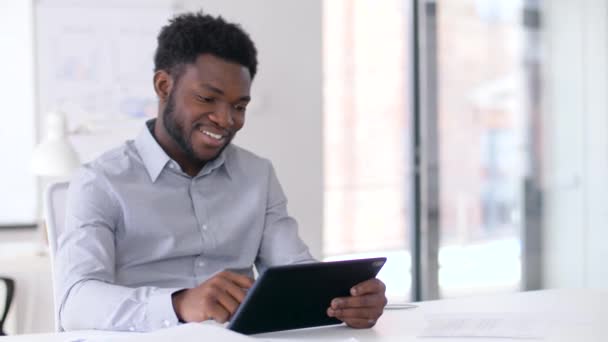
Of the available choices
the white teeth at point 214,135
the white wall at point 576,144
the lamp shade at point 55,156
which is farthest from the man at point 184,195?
the white wall at point 576,144

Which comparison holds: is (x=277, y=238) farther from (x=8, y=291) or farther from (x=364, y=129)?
(x=364, y=129)

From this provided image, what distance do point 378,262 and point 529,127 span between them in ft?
11.3

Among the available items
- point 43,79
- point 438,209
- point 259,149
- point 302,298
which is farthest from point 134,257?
point 438,209

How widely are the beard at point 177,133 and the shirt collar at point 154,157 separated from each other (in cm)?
2

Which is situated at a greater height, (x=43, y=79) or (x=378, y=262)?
(x=43, y=79)

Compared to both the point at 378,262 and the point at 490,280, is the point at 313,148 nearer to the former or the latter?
the point at 490,280

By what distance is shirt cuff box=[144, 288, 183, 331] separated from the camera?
153 centimetres

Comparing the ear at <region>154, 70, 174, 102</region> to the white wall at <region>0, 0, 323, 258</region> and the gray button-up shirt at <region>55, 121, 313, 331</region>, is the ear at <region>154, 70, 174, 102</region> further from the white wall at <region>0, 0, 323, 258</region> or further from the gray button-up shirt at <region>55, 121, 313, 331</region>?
the white wall at <region>0, 0, 323, 258</region>

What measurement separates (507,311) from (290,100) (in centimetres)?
267

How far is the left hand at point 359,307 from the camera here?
5.01ft

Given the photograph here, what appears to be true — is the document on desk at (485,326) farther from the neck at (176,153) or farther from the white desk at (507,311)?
the neck at (176,153)

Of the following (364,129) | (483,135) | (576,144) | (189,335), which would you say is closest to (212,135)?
(189,335)

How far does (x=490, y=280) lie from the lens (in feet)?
16.7

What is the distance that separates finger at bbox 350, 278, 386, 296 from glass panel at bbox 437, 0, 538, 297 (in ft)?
10.4
